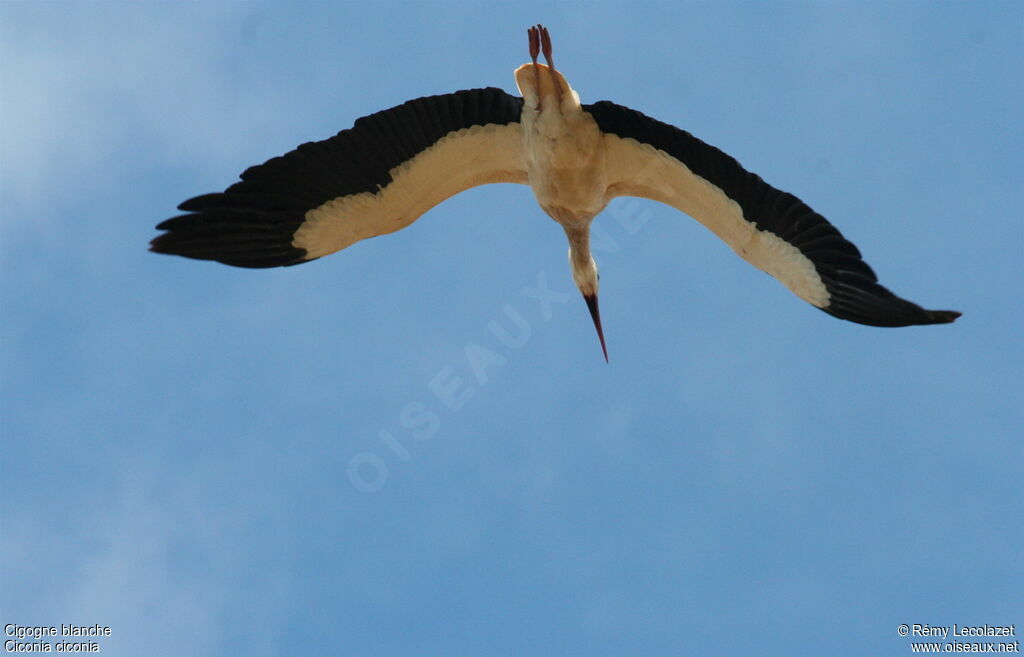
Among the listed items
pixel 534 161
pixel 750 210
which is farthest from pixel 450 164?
pixel 750 210

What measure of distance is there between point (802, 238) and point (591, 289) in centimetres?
238

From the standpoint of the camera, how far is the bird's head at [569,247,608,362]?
12.0 m

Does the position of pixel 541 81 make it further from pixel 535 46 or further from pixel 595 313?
pixel 595 313

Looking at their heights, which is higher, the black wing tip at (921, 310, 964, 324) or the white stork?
the white stork

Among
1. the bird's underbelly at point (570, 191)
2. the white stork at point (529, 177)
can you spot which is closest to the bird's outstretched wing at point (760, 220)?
the white stork at point (529, 177)

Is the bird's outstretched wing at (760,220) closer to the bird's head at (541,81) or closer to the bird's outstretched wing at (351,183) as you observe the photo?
the bird's head at (541,81)

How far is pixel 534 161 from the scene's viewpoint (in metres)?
10.9

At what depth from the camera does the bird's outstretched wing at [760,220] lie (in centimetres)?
1025

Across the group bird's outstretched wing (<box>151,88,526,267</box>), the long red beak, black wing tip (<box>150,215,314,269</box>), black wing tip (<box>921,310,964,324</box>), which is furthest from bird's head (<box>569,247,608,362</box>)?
black wing tip (<box>921,310,964,324</box>)

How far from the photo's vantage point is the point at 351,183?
10.8 metres

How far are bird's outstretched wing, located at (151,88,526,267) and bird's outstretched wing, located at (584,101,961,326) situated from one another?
1.03 metres

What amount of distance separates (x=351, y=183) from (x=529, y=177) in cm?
158

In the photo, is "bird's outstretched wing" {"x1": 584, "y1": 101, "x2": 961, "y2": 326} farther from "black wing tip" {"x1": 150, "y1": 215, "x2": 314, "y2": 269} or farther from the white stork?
"black wing tip" {"x1": 150, "y1": 215, "x2": 314, "y2": 269}

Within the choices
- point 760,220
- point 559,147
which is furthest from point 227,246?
point 760,220
